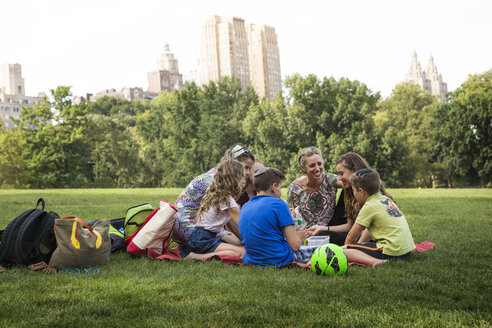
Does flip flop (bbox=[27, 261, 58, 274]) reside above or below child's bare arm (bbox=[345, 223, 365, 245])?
below

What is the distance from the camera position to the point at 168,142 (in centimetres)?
4922

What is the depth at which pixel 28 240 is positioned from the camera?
5.71 m

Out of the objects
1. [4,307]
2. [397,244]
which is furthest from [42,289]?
[397,244]

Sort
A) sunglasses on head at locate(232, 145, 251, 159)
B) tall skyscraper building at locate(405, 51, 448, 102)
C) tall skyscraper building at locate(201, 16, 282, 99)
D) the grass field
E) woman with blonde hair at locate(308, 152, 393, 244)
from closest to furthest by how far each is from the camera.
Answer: the grass field, woman with blonde hair at locate(308, 152, 393, 244), sunglasses on head at locate(232, 145, 251, 159), tall skyscraper building at locate(201, 16, 282, 99), tall skyscraper building at locate(405, 51, 448, 102)

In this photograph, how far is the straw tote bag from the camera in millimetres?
5527

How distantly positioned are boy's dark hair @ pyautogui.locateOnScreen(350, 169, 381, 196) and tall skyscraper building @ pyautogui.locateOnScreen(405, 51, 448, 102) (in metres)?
188

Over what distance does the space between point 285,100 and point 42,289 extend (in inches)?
1524

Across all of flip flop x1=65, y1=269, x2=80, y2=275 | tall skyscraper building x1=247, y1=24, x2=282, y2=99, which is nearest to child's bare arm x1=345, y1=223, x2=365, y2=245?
flip flop x1=65, y1=269, x2=80, y2=275

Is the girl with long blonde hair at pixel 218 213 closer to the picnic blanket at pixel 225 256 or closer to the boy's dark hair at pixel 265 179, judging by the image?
the picnic blanket at pixel 225 256

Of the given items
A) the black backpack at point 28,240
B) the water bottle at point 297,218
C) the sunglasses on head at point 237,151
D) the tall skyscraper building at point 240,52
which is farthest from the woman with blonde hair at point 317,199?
the tall skyscraper building at point 240,52

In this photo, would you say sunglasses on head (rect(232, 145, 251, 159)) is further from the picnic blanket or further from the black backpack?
the black backpack

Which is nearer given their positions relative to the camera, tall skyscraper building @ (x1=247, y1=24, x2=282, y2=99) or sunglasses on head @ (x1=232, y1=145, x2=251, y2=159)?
sunglasses on head @ (x1=232, y1=145, x2=251, y2=159)

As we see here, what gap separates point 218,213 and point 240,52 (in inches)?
5528

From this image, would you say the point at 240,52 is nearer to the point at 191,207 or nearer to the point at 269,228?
the point at 191,207
